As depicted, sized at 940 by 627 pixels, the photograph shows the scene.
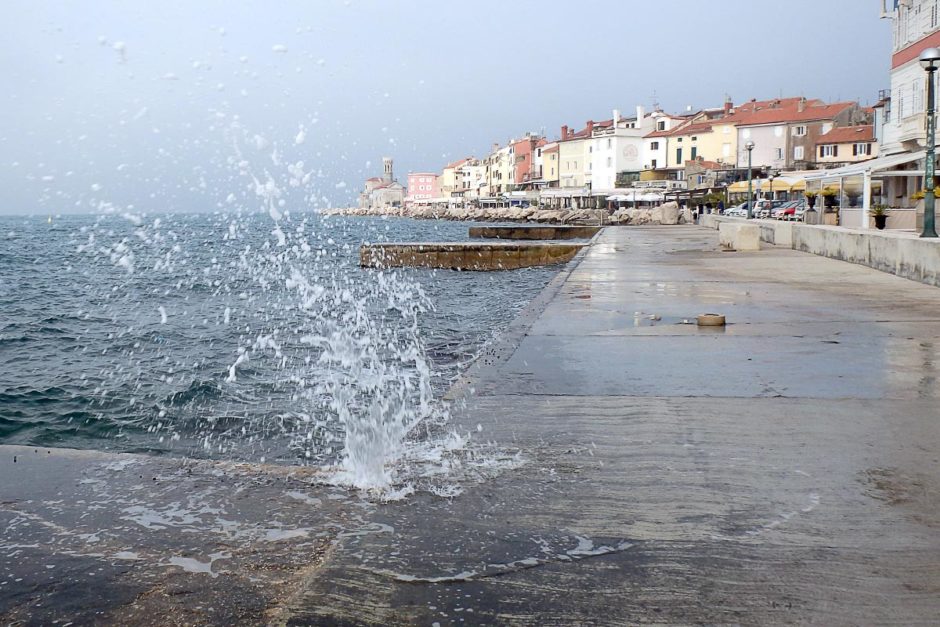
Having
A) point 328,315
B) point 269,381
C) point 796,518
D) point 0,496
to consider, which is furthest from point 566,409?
point 328,315

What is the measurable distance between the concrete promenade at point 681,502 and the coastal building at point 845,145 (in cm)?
7005

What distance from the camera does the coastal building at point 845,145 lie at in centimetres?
7112

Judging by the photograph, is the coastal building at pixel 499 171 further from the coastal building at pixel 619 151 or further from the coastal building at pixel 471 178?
the coastal building at pixel 619 151

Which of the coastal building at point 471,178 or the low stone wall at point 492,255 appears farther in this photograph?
the coastal building at point 471,178

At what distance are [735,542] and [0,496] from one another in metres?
3.22

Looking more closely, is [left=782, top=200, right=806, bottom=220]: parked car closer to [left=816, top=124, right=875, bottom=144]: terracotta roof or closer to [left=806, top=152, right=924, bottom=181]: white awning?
[left=806, top=152, right=924, bottom=181]: white awning

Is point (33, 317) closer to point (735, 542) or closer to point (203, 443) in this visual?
point (203, 443)

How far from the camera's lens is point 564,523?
11.4ft

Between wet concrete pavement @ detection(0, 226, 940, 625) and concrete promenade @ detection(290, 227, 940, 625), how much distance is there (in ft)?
0.04

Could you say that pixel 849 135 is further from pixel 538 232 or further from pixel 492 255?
pixel 492 255

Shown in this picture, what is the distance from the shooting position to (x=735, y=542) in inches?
129

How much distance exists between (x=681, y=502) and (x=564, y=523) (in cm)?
57

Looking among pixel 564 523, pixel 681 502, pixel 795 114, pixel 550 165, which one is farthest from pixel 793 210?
pixel 550 165

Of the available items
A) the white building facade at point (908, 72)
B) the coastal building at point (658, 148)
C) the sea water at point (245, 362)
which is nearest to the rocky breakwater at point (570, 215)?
the coastal building at point (658, 148)
